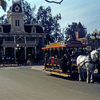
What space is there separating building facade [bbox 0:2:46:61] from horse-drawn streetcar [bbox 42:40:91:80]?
34.1 metres

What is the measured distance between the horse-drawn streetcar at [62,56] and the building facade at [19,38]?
34143 millimetres

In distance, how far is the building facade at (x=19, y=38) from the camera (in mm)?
53562

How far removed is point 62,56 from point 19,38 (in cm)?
3923

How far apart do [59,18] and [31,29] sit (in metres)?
18.5

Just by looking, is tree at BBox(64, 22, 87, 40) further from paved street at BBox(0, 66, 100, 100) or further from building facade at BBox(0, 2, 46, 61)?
paved street at BBox(0, 66, 100, 100)

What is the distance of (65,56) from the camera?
15.8 meters

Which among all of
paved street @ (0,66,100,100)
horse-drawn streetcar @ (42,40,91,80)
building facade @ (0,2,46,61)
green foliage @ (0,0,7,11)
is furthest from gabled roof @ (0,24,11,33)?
green foliage @ (0,0,7,11)

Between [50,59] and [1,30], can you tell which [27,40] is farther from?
[50,59]

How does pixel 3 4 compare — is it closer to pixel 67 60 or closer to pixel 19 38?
pixel 67 60

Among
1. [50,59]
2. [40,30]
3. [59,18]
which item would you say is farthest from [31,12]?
[50,59]

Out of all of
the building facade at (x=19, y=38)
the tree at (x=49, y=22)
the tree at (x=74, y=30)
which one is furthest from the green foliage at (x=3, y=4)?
the tree at (x=74, y=30)

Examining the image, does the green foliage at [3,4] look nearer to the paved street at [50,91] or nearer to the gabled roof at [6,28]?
the paved street at [50,91]

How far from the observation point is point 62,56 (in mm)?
16766

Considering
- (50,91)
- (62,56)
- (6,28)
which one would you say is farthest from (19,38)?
(50,91)
